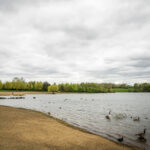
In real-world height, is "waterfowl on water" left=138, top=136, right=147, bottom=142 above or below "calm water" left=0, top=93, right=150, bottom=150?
above

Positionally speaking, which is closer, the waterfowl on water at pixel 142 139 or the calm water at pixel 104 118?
the waterfowl on water at pixel 142 139

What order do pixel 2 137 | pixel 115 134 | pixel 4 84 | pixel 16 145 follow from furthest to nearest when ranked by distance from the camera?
pixel 4 84
pixel 115 134
pixel 2 137
pixel 16 145

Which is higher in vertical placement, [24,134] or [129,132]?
[24,134]

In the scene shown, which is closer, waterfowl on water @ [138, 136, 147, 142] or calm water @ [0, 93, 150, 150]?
waterfowl on water @ [138, 136, 147, 142]

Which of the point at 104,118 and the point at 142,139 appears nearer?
the point at 142,139

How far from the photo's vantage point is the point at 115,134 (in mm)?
14102

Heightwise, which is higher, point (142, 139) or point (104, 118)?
point (142, 139)

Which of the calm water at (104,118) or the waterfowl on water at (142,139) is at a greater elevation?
the waterfowl on water at (142,139)

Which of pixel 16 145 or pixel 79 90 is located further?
pixel 79 90

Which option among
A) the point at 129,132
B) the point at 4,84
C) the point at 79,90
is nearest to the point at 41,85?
the point at 4,84

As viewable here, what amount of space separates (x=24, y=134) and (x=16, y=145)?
7.72ft

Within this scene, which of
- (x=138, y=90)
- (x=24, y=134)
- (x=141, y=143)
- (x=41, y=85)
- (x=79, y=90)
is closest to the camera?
(x=24, y=134)

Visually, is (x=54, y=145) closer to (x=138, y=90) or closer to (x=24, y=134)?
(x=24, y=134)

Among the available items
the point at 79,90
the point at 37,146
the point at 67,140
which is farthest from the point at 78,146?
the point at 79,90
